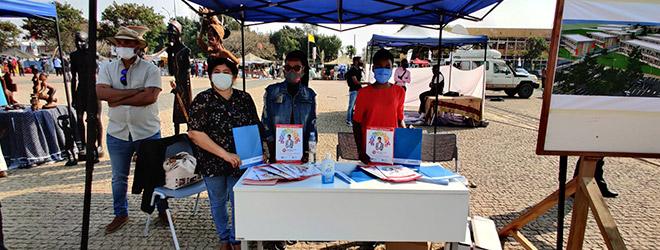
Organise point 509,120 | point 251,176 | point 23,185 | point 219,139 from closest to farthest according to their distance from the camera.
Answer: point 251,176, point 219,139, point 23,185, point 509,120

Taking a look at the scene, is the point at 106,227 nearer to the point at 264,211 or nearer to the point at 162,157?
the point at 162,157

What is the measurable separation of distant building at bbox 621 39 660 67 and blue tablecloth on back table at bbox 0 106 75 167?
285 inches

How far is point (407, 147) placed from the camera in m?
2.72

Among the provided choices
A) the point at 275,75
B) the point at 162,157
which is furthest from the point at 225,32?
the point at 275,75

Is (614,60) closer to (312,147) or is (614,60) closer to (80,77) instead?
(312,147)

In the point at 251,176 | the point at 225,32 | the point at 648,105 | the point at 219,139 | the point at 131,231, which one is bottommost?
the point at 131,231

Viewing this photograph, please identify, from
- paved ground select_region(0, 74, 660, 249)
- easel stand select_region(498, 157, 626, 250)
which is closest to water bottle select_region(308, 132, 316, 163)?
paved ground select_region(0, 74, 660, 249)

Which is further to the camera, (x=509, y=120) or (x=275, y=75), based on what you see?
(x=275, y=75)

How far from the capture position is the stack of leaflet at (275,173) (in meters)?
2.21

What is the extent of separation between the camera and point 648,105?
6.74 ft

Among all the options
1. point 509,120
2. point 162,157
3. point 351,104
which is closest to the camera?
point 162,157

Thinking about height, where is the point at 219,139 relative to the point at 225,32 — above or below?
below

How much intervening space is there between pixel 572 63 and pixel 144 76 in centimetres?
346

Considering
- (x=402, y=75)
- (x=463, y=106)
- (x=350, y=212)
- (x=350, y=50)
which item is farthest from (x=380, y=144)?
(x=350, y=50)
